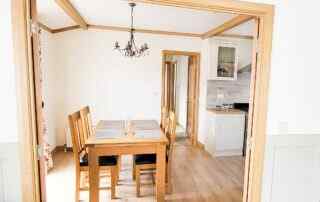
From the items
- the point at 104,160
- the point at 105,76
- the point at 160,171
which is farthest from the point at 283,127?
the point at 105,76

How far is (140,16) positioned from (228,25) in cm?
146

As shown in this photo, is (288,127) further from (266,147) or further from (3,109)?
(3,109)

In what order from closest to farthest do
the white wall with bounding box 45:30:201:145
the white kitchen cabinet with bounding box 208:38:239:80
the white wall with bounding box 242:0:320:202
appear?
the white wall with bounding box 242:0:320:202 → the white wall with bounding box 45:30:201:145 → the white kitchen cabinet with bounding box 208:38:239:80

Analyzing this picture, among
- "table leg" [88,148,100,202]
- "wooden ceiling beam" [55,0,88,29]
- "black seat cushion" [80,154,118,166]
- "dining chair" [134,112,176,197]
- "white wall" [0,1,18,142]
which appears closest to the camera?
"white wall" [0,1,18,142]

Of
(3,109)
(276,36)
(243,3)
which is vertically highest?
(243,3)

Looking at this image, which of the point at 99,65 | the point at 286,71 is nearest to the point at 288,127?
the point at 286,71

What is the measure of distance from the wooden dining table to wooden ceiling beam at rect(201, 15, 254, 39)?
2.02 metres

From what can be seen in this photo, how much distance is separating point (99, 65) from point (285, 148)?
135 inches

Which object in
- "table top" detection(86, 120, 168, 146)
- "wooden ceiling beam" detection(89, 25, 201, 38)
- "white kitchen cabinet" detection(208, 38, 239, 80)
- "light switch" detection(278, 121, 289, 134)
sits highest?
"wooden ceiling beam" detection(89, 25, 201, 38)

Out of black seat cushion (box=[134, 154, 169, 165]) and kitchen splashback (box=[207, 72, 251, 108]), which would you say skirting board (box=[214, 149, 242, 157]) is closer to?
kitchen splashback (box=[207, 72, 251, 108])

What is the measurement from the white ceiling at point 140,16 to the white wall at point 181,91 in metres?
1.94

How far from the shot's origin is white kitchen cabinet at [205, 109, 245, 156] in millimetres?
3631

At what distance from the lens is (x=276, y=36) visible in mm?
1464

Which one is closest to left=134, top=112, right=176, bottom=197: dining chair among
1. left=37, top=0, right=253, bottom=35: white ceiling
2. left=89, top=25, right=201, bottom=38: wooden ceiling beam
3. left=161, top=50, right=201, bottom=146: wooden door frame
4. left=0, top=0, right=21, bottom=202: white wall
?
left=0, top=0, right=21, bottom=202: white wall
